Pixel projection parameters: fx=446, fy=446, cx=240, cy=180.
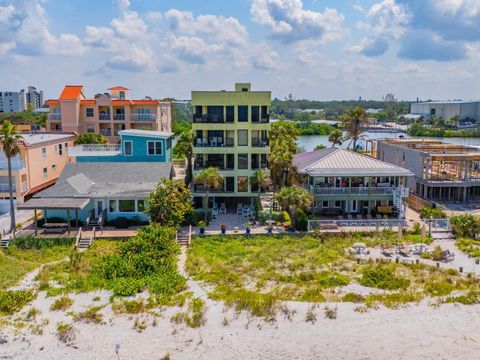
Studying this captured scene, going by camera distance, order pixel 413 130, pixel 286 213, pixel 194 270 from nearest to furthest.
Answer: pixel 194 270, pixel 286 213, pixel 413 130

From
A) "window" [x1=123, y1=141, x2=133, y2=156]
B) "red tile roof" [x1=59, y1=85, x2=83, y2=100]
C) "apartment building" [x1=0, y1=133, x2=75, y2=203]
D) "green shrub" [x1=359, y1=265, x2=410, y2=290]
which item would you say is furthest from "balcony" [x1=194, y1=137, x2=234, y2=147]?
"red tile roof" [x1=59, y1=85, x2=83, y2=100]

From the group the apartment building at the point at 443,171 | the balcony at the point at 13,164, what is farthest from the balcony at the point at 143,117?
the apartment building at the point at 443,171

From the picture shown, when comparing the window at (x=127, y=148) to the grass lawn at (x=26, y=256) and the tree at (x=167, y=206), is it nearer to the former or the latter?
the tree at (x=167, y=206)

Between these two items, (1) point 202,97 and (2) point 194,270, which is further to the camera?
(1) point 202,97

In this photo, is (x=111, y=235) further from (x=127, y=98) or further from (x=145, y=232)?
(x=127, y=98)

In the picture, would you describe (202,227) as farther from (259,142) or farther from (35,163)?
(35,163)

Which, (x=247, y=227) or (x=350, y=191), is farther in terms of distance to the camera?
(x=350, y=191)

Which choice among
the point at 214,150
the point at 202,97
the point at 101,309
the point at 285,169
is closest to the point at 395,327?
the point at 101,309

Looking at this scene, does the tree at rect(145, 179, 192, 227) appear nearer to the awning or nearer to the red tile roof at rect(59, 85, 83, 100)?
the awning

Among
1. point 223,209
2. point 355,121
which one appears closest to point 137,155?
point 223,209
